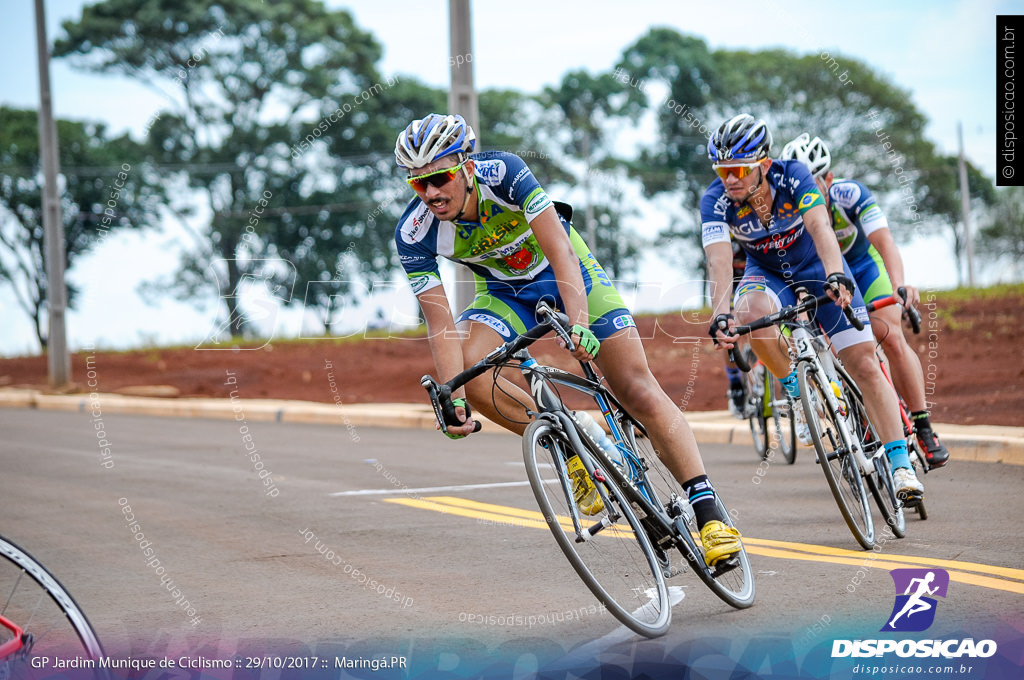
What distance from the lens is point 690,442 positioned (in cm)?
489

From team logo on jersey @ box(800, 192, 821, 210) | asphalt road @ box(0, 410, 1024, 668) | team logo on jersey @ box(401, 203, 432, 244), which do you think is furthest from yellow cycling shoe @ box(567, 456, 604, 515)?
team logo on jersey @ box(800, 192, 821, 210)

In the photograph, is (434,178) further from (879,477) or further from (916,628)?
(879,477)

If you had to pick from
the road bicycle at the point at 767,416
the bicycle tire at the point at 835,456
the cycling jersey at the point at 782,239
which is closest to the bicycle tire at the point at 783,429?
the road bicycle at the point at 767,416

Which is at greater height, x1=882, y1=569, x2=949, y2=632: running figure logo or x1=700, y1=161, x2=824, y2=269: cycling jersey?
x1=700, y1=161, x2=824, y2=269: cycling jersey

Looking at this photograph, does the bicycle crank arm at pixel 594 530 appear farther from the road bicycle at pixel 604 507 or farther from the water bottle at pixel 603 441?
the water bottle at pixel 603 441

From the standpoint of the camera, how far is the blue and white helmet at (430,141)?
4730mm

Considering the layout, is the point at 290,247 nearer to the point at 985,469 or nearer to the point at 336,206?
the point at 336,206

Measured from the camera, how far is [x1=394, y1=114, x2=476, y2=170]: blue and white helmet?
473 cm

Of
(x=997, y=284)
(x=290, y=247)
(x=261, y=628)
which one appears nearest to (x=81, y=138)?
(x=290, y=247)

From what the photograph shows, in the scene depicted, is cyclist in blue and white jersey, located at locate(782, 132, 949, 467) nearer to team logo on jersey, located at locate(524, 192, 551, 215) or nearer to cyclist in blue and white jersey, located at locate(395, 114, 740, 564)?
cyclist in blue and white jersey, located at locate(395, 114, 740, 564)

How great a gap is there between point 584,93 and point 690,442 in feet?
110

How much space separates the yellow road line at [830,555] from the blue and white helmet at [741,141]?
209 cm

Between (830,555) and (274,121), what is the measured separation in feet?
95.1

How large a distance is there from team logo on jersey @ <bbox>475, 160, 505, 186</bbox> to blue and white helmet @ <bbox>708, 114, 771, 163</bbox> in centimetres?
161
